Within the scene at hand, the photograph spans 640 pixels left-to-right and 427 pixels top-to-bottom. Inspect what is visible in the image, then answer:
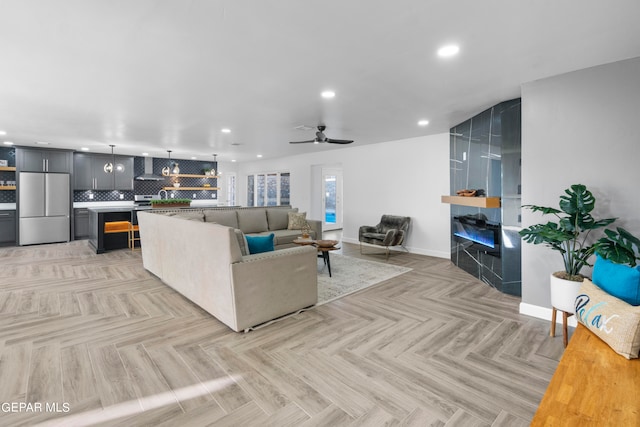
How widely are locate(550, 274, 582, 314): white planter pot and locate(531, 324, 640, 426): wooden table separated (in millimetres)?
891

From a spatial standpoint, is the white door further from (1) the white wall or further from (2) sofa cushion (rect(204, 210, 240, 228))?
(2) sofa cushion (rect(204, 210, 240, 228))

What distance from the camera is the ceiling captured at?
210 cm

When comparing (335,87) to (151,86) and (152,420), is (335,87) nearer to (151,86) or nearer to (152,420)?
(151,86)

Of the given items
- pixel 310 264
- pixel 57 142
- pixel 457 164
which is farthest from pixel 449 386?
pixel 57 142

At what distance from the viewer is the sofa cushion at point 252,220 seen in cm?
641

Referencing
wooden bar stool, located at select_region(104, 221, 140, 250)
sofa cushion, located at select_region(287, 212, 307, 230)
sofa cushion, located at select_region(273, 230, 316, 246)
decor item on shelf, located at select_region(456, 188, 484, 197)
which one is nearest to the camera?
decor item on shelf, located at select_region(456, 188, 484, 197)

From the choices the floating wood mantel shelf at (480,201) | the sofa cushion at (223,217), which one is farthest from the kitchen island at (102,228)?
the floating wood mantel shelf at (480,201)

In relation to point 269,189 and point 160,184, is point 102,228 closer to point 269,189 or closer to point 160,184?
point 160,184

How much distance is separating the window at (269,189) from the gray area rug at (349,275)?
16.3 ft

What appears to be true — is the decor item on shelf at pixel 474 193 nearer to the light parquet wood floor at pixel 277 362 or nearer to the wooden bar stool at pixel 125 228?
the light parquet wood floor at pixel 277 362

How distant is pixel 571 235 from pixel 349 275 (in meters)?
2.94

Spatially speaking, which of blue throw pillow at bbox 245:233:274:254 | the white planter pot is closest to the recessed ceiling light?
the white planter pot

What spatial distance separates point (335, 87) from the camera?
142 inches

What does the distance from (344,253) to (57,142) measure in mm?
7041
